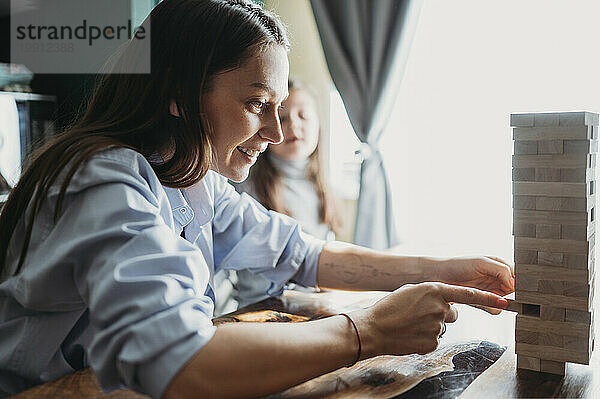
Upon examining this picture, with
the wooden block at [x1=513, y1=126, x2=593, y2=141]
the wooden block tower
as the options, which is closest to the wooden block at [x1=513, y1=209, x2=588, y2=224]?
the wooden block tower

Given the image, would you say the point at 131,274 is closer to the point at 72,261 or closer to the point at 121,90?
the point at 72,261

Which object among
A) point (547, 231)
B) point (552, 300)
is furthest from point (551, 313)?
point (547, 231)

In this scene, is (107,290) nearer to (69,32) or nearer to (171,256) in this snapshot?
(171,256)

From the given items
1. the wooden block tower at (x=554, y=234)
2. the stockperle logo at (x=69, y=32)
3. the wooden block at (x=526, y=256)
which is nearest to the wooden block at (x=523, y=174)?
the wooden block tower at (x=554, y=234)

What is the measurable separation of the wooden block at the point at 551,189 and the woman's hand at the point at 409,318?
175mm

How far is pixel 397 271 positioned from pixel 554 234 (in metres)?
0.45

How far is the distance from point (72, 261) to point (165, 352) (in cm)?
18

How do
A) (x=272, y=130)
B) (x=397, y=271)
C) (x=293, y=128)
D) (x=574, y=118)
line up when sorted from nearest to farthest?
(x=574, y=118)
(x=272, y=130)
(x=397, y=271)
(x=293, y=128)

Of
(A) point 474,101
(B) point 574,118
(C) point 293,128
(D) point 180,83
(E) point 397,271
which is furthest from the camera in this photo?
(A) point 474,101

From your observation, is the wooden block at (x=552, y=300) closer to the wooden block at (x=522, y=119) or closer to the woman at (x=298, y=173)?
the wooden block at (x=522, y=119)

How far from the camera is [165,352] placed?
0.66 m

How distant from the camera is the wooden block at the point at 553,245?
812 millimetres

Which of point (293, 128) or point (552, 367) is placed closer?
point (552, 367)

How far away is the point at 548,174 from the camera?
0.83m
